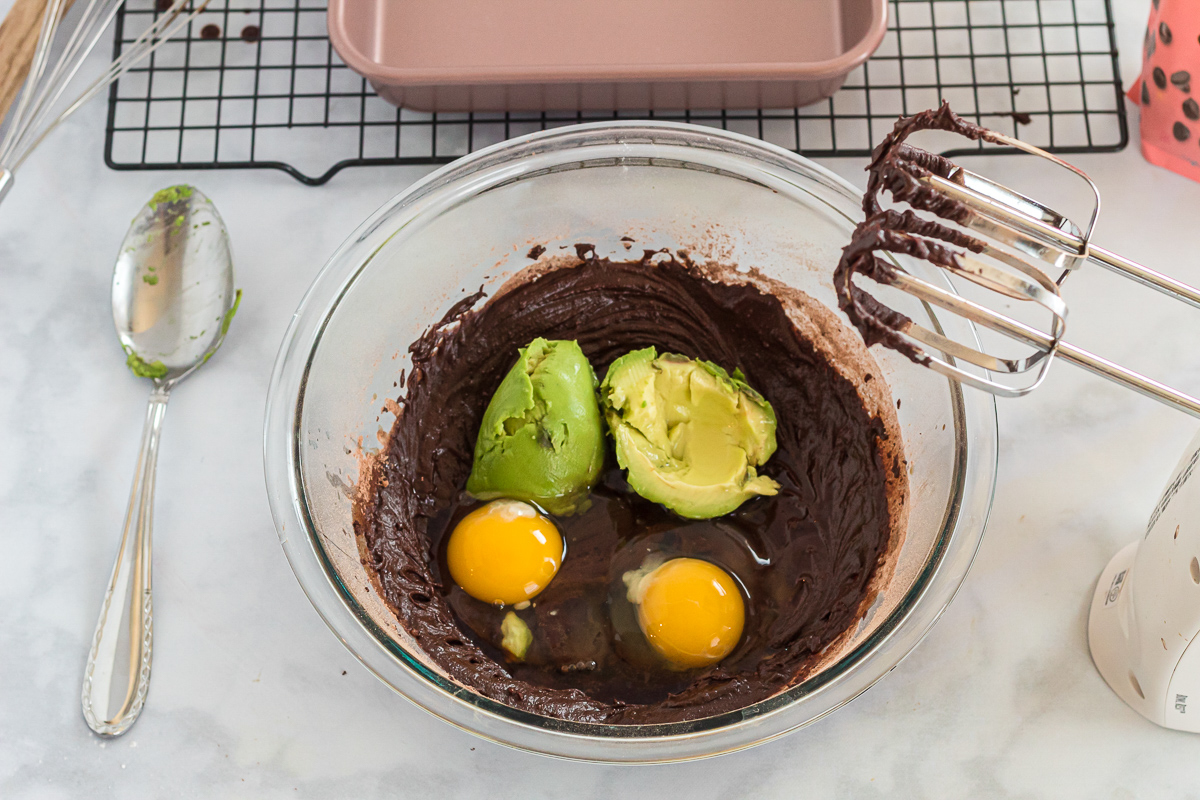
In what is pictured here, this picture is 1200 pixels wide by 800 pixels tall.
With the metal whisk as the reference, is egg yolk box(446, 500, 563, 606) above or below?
below

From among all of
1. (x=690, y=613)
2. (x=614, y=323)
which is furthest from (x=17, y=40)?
(x=690, y=613)

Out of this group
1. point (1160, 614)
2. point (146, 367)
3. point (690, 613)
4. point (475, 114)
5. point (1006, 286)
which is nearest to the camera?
point (1006, 286)

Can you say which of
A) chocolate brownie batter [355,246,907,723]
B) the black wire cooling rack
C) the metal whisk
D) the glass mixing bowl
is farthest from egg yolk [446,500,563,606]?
the metal whisk

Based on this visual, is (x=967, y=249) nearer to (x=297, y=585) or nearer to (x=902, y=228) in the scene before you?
(x=902, y=228)

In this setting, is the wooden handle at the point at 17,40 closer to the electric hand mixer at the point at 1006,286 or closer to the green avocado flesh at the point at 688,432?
the green avocado flesh at the point at 688,432

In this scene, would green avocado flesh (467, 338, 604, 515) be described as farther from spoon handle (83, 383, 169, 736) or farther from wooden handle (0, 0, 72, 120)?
wooden handle (0, 0, 72, 120)

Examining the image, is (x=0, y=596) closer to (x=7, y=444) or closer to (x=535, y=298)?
(x=7, y=444)
